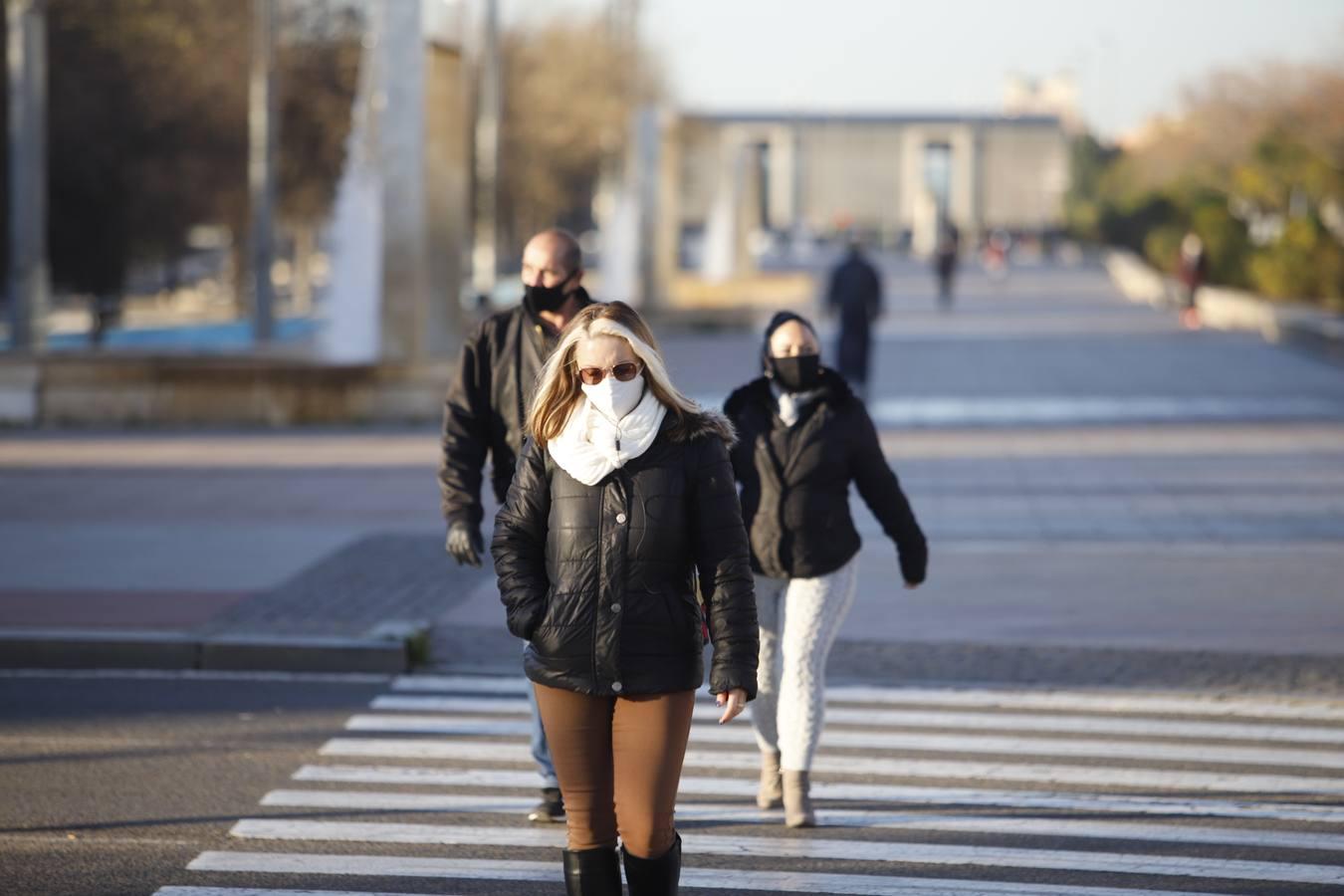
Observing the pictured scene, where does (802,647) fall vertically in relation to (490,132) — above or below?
below

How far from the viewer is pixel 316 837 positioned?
21.5 ft

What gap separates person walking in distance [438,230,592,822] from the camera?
263 inches

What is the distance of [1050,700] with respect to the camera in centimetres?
888

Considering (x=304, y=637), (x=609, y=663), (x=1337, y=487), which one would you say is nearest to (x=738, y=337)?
(x=1337, y=487)

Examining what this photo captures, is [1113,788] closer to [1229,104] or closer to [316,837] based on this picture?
[316,837]

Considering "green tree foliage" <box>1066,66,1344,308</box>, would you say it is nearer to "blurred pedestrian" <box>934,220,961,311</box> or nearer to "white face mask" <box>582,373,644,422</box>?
"blurred pedestrian" <box>934,220,961,311</box>

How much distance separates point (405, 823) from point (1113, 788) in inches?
101

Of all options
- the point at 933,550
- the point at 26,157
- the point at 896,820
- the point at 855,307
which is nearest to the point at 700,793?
the point at 896,820

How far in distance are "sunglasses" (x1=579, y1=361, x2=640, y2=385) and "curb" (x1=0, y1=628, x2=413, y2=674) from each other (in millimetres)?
4883

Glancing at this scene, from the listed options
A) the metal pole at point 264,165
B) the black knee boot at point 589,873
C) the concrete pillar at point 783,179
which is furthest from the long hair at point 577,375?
the concrete pillar at point 783,179

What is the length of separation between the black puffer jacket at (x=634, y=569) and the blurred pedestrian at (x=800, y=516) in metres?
1.74

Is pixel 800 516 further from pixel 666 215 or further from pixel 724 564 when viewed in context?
pixel 666 215

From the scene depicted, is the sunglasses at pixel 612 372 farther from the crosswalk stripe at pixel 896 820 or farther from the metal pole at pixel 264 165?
the metal pole at pixel 264 165

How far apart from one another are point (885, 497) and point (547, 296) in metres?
1.33
